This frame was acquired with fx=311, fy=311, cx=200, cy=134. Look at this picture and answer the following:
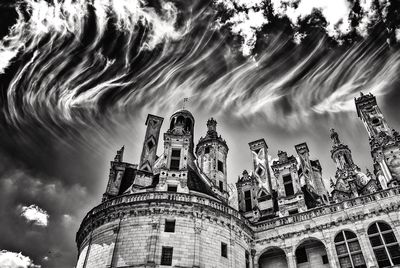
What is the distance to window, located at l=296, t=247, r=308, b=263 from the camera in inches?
1040

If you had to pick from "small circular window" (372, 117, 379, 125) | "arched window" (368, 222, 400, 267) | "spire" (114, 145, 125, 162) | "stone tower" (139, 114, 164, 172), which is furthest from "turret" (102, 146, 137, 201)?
"small circular window" (372, 117, 379, 125)

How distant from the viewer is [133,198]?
26125 millimetres

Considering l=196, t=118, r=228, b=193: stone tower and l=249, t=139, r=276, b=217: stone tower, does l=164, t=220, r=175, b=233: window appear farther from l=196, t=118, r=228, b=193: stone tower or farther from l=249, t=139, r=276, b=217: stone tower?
l=196, t=118, r=228, b=193: stone tower

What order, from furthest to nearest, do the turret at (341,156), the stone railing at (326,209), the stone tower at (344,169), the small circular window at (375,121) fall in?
the turret at (341,156), the stone tower at (344,169), the small circular window at (375,121), the stone railing at (326,209)

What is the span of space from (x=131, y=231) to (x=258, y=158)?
809 inches

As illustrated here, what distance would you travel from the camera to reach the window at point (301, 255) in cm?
2641

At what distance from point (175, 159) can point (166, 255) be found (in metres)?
10.6

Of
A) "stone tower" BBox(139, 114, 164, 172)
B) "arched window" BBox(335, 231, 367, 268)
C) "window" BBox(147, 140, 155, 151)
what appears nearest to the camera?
"arched window" BBox(335, 231, 367, 268)

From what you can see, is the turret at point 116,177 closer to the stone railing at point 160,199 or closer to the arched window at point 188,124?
the stone railing at point 160,199

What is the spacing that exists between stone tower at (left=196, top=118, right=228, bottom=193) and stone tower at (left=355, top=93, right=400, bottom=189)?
54.2 ft

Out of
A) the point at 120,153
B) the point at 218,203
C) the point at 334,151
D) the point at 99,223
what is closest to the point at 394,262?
the point at 218,203

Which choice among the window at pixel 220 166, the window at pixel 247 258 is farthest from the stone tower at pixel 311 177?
the window at pixel 247 258

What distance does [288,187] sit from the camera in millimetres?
32000

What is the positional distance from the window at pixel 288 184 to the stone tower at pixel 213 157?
25.3 feet
